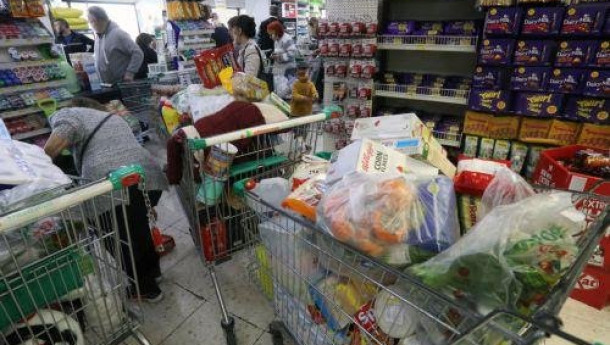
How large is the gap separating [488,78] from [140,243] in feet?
9.39

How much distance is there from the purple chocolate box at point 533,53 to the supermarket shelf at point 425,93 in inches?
18.8

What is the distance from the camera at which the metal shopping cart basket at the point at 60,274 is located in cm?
103

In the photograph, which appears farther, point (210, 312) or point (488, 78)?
point (488, 78)

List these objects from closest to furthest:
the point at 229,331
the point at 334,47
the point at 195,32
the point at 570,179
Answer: the point at 229,331 < the point at 570,179 < the point at 334,47 < the point at 195,32

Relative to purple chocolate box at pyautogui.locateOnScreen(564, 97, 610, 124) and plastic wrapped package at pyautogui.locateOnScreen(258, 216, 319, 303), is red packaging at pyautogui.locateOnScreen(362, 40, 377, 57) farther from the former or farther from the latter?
plastic wrapped package at pyautogui.locateOnScreen(258, 216, 319, 303)

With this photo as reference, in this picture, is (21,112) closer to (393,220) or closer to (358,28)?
(358,28)

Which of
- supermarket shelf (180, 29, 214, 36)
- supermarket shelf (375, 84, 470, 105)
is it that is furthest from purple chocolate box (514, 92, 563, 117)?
supermarket shelf (180, 29, 214, 36)

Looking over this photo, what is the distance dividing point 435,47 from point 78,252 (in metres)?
3.02

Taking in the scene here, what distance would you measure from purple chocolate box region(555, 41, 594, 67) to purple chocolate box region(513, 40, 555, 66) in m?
0.07

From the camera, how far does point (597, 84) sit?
2.50 m

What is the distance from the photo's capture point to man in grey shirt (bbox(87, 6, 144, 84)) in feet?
14.4

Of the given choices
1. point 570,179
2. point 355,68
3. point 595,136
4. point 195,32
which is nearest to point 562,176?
point 570,179

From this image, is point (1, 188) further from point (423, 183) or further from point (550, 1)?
point (550, 1)

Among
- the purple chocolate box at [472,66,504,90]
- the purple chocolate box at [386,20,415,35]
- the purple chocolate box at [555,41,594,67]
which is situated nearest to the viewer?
the purple chocolate box at [555,41,594,67]
